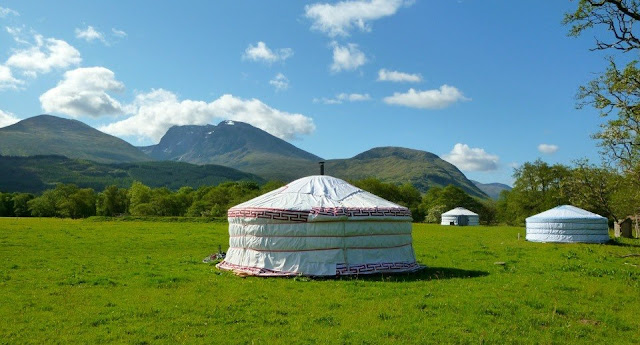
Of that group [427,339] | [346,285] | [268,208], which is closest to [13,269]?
[268,208]

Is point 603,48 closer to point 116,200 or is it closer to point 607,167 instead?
point 607,167

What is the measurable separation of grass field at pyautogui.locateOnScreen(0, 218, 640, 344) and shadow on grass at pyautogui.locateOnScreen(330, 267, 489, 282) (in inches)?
1.2

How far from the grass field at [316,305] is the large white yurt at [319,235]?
0.57 metres

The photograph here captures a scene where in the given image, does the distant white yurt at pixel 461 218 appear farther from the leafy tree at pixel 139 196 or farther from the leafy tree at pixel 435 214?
the leafy tree at pixel 139 196

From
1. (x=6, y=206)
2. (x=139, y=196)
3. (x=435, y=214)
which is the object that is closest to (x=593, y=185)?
(x=435, y=214)

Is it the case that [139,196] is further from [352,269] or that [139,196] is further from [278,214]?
[352,269]

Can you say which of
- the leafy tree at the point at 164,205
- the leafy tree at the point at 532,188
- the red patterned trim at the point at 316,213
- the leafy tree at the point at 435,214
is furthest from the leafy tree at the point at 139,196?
the red patterned trim at the point at 316,213

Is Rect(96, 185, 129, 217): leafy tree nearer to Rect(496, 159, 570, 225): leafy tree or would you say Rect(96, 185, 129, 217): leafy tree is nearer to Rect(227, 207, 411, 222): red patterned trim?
Rect(496, 159, 570, 225): leafy tree

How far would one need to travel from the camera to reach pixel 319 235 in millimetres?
11172

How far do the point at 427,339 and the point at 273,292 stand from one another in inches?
151

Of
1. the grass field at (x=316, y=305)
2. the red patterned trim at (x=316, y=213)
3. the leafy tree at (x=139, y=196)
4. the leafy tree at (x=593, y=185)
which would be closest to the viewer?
the grass field at (x=316, y=305)

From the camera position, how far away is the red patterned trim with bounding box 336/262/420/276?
11109 millimetres

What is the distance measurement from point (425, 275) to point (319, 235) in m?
2.91

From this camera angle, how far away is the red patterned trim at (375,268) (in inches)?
437
